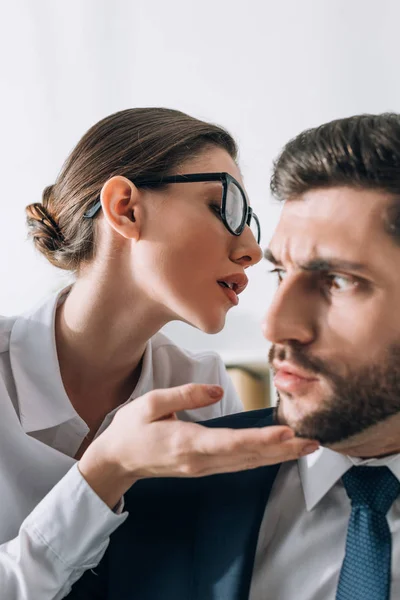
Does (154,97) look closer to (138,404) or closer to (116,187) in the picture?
(116,187)

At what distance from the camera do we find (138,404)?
116cm

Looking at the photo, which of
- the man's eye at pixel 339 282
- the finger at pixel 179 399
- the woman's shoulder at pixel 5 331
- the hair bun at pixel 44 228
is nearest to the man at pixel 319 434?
the man's eye at pixel 339 282

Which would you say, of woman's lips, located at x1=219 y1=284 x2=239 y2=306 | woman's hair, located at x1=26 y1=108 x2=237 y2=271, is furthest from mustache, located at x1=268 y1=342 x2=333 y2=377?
woman's hair, located at x1=26 y1=108 x2=237 y2=271

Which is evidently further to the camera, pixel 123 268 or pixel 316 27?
pixel 316 27

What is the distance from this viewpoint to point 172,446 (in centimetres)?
110

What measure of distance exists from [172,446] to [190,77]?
75.4 inches

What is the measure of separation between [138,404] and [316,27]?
1.92 meters

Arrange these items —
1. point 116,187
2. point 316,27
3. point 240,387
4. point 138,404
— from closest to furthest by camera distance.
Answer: point 138,404, point 116,187, point 240,387, point 316,27

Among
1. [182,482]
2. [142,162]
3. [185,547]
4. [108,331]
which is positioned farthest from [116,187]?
[185,547]

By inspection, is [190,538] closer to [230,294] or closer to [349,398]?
[349,398]

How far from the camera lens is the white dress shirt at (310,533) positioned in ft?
3.86

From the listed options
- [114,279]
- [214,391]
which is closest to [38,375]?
[114,279]

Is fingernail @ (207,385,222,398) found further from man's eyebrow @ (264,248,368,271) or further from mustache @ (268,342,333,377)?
man's eyebrow @ (264,248,368,271)

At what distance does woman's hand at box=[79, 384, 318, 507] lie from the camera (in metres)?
0.99
